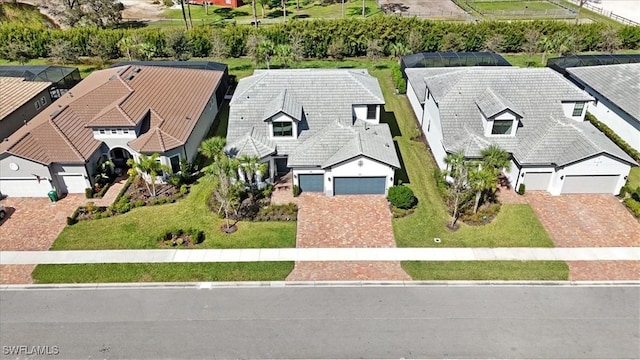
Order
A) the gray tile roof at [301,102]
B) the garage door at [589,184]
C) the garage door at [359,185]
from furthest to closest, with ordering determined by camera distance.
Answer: the gray tile roof at [301,102] → the garage door at [359,185] → the garage door at [589,184]

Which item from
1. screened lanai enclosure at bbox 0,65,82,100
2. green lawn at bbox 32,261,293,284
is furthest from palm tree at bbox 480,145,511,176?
screened lanai enclosure at bbox 0,65,82,100

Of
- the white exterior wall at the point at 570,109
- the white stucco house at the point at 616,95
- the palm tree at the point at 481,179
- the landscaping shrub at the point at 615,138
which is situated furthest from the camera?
the white stucco house at the point at 616,95

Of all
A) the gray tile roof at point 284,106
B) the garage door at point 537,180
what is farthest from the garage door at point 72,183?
the garage door at point 537,180

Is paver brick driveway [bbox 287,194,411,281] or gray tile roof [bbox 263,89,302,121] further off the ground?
gray tile roof [bbox 263,89,302,121]

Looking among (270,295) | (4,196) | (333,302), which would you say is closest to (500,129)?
(333,302)

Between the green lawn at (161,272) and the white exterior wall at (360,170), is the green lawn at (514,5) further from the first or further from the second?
the green lawn at (161,272)

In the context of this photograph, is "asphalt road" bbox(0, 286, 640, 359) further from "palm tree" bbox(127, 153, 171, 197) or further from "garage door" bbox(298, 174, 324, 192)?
"garage door" bbox(298, 174, 324, 192)
